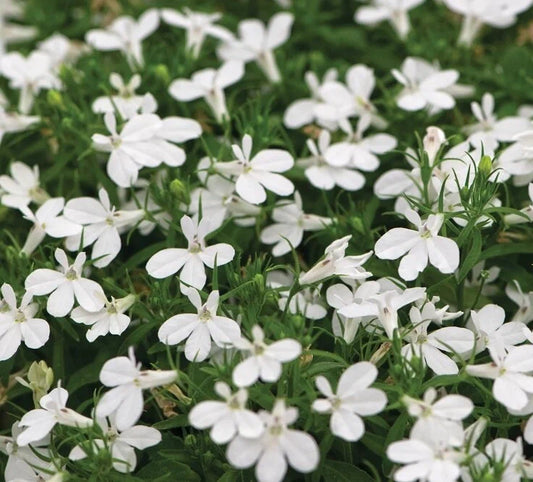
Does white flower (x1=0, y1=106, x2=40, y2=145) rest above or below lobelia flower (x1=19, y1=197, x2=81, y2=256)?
above

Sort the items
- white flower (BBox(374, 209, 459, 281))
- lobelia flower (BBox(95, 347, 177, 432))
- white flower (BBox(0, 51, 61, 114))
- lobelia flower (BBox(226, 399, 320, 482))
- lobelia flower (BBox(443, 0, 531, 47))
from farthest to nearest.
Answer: lobelia flower (BBox(443, 0, 531, 47)) < white flower (BBox(0, 51, 61, 114)) < white flower (BBox(374, 209, 459, 281)) < lobelia flower (BBox(95, 347, 177, 432)) < lobelia flower (BBox(226, 399, 320, 482))

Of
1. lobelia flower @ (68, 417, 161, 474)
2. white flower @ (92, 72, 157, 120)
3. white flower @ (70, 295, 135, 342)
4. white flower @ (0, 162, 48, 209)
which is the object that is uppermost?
white flower @ (92, 72, 157, 120)

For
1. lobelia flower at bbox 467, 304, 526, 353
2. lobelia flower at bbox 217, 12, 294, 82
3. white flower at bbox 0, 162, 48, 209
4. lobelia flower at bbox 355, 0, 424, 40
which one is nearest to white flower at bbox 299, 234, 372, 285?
lobelia flower at bbox 467, 304, 526, 353

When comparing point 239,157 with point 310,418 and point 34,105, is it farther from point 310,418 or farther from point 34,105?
point 34,105

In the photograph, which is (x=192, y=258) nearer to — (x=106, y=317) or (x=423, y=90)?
(x=106, y=317)

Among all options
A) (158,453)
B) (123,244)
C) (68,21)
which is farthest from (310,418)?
(68,21)

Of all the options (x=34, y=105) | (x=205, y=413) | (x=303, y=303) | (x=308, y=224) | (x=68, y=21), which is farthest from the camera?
(x=68, y=21)

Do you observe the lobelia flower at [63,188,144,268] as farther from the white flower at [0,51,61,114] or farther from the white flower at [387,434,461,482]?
the white flower at [387,434,461,482]
